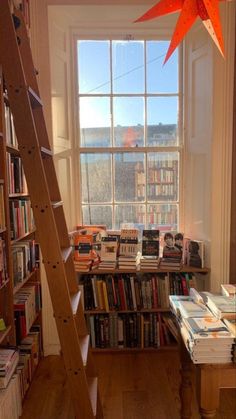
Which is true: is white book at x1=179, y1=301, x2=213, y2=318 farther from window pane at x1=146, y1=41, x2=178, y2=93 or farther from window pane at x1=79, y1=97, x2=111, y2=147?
window pane at x1=146, y1=41, x2=178, y2=93

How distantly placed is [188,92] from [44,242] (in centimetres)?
196

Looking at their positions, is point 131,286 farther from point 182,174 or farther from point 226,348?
point 226,348

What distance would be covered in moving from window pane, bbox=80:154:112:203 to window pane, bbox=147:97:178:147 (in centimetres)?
43

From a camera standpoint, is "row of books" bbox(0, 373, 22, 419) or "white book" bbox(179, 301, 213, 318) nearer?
"white book" bbox(179, 301, 213, 318)

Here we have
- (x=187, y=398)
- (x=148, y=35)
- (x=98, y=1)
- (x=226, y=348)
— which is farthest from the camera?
(x=148, y=35)

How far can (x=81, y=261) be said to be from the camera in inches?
97.3

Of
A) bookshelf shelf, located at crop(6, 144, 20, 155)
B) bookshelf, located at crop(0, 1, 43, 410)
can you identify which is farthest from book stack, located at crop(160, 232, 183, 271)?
bookshelf shelf, located at crop(6, 144, 20, 155)

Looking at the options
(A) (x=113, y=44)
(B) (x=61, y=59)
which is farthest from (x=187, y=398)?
(A) (x=113, y=44)

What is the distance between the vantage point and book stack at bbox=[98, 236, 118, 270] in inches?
98.4

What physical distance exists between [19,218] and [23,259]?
273mm

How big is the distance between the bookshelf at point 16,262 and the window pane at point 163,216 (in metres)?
1.01

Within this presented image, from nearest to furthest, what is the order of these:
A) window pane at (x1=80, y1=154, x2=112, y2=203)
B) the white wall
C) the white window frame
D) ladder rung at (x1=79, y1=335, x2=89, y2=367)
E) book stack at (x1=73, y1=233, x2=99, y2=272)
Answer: ladder rung at (x1=79, y1=335, x2=89, y2=367)
the white wall
book stack at (x1=73, y1=233, x2=99, y2=272)
the white window frame
window pane at (x1=80, y1=154, x2=112, y2=203)

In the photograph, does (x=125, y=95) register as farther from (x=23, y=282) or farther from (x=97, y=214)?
(x=23, y=282)

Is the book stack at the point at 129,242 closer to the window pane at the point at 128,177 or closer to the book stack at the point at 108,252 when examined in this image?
the book stack at the point at 108,252
